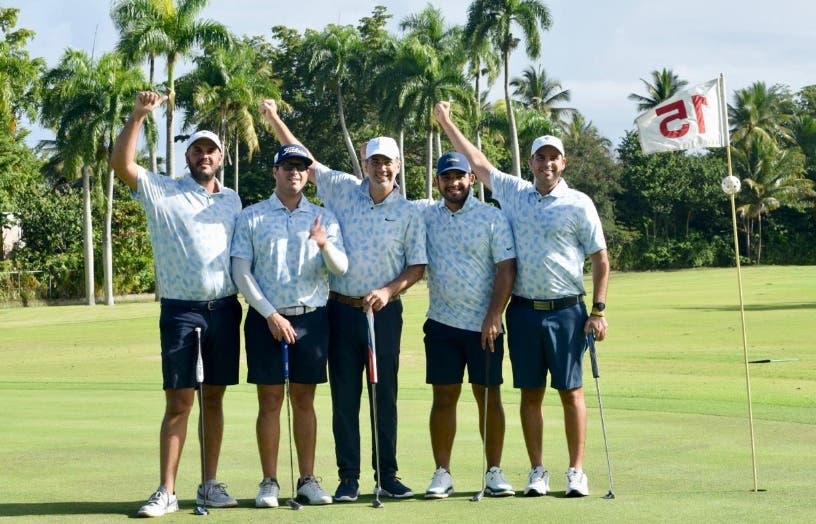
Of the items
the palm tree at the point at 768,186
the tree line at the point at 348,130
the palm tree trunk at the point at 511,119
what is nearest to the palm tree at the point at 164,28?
the tree line at the point at 348,130

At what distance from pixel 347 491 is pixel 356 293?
1.20 m

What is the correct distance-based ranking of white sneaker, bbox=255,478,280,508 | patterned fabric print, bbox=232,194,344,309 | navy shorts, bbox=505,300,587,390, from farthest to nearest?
navy shorts, bbox=505,300,587,390, patterned fabric print, bbox=232,194,344,309, white sneaker, bbox=255,478,280,508

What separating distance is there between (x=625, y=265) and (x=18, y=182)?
4052 cm

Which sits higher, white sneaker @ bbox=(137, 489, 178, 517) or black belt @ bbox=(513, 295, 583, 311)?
black belt @ bbox=(513, 295, 583, 311)

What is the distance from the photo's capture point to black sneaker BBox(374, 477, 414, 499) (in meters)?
7.73

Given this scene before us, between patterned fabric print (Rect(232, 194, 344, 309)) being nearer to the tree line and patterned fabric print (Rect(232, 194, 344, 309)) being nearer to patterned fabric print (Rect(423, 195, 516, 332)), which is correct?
patterned fabric print (Rect(423, 195, 516, 332))

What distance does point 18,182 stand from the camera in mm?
55875

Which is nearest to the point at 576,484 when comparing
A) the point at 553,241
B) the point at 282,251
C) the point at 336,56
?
the point at 553,241

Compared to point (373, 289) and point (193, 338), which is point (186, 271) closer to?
point (193, 338)

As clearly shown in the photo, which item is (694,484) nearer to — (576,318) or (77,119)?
(576,318)

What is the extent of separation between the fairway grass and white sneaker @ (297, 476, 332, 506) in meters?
0.19

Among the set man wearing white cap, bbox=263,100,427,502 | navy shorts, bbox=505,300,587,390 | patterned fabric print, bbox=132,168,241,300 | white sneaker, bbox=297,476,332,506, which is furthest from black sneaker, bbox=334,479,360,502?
patterned fabric print, bbox=132,168,241,300

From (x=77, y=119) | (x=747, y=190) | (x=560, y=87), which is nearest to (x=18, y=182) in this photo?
(x=77, y=119)

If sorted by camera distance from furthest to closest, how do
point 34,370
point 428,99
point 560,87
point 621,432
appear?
point 560,87 < point 428,99 < point 34,370 < point 621,432
